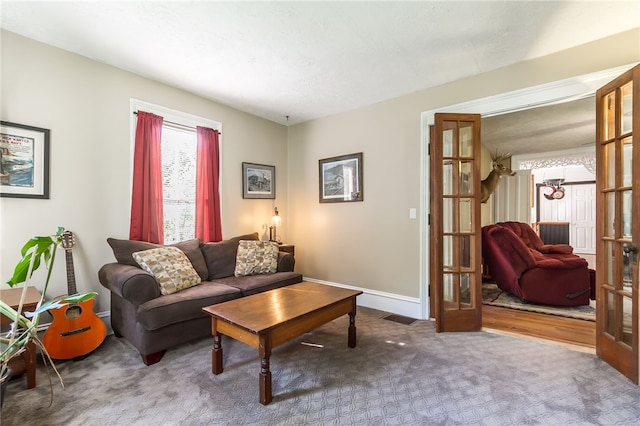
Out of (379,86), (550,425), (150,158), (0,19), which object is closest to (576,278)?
(550,425)

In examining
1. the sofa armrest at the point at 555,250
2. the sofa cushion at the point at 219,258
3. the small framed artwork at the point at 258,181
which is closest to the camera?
the sofa cushion at the point at 219,258

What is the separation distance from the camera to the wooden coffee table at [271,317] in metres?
1.76

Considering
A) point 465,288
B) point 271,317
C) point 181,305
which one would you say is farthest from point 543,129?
point 181,305

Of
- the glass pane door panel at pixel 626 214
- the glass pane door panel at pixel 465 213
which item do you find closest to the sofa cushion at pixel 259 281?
the glass pane door panel at pixel 465 213

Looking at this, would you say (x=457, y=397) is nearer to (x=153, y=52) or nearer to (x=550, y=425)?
(x=550, y=425)

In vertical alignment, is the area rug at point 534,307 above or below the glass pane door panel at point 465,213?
below

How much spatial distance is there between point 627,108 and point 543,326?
2.10 meters

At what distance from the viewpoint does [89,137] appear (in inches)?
106

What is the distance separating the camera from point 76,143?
8.57 ft

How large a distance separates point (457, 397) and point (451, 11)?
2.56 metres

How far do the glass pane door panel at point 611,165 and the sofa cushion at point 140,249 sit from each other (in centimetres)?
367

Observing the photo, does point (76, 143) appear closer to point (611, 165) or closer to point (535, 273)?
point (611, 165)

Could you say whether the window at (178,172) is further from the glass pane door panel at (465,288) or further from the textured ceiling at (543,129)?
the textured ceiling at (543,129)

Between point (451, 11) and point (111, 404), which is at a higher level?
point (451, 11)
